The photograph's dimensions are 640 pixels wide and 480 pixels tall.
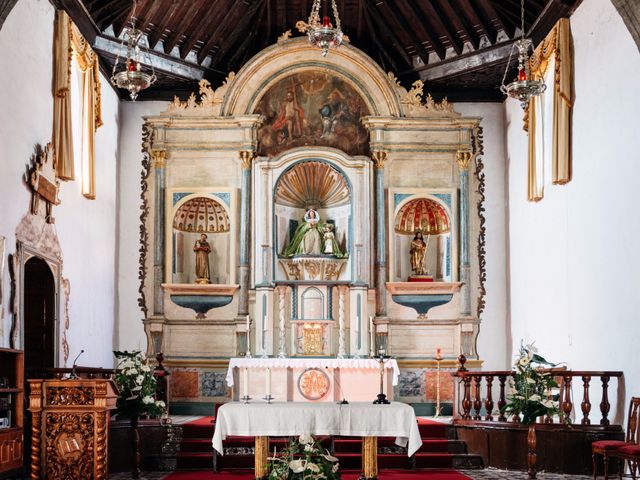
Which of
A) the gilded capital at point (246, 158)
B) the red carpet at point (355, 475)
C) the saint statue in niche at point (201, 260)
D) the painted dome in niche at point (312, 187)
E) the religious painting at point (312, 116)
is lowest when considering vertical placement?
the red carpet at point (355, 475)

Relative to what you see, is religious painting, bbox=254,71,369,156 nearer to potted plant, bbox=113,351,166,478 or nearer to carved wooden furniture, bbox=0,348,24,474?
potted plant, bbox=113,351,166,478

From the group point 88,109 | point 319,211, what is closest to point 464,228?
point 319,211

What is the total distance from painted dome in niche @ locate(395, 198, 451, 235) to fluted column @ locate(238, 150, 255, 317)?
240cm

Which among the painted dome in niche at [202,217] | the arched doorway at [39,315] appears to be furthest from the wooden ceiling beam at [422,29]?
the arched doorway at [39,315]

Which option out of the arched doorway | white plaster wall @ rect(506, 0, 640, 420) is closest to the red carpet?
white plaster wall @ rect(506, 0, 640, 420)

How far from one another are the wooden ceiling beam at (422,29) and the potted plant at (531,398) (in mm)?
6136

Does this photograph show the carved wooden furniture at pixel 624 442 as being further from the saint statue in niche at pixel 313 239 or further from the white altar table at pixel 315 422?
the saint statue in niche at pixel 313 239

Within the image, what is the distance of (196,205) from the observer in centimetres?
1673

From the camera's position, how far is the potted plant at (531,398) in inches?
445

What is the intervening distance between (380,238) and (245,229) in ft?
7.04

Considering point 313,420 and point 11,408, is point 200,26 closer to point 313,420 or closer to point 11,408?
point 11,408

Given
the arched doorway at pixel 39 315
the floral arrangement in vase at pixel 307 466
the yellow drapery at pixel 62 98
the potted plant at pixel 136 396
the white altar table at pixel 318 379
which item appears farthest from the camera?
the white altar table at pixel 318 379

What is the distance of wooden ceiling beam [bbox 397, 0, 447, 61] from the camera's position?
15797 millimetres

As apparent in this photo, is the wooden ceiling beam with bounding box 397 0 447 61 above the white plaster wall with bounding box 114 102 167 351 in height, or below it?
above
